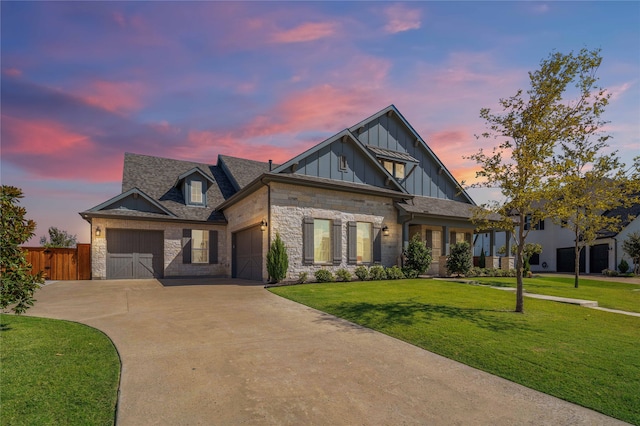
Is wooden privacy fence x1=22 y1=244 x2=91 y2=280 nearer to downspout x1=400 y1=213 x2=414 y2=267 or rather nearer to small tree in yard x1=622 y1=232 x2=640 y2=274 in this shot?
downspout x1=400 y1=213 x2=414 y2=267

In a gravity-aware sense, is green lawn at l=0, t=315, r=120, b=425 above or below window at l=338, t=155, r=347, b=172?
below

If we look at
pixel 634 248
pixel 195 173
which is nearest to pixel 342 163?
pixel 195 173

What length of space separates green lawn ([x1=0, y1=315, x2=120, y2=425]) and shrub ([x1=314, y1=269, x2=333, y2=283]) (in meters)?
8.72

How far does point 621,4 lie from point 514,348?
28.0 feet

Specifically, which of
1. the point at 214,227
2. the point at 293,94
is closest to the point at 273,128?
the point at 293,94

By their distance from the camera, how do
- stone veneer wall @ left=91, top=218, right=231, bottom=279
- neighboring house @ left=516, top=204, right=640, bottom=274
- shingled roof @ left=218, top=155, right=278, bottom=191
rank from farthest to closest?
neighboring house @ left=516, top=204, right=640, bottom=274 → shingled roof @ left=218, top=155, right=278, bottom=191 → stone veneer wall @ left=91, top=218, right=231, bottom=279

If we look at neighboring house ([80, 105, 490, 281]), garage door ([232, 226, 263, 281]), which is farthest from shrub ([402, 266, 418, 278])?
garage door ([232, 226, 263, 281])

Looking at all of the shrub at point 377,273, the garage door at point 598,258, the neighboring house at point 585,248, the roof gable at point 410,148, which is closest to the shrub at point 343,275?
the shrub at point 377,273

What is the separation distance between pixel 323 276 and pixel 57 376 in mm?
10513

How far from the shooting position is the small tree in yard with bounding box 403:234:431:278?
16.5 meters

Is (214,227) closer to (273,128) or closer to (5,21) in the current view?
(273,128)

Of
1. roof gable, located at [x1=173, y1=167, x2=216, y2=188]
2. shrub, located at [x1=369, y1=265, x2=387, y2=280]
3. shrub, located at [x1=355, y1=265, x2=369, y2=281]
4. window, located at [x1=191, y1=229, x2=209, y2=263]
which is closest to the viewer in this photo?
shrub, located at [x1=355, y1=265, x2=369, y2=281]

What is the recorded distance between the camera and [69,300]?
10.4 meters

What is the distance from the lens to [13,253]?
655 centimetres
